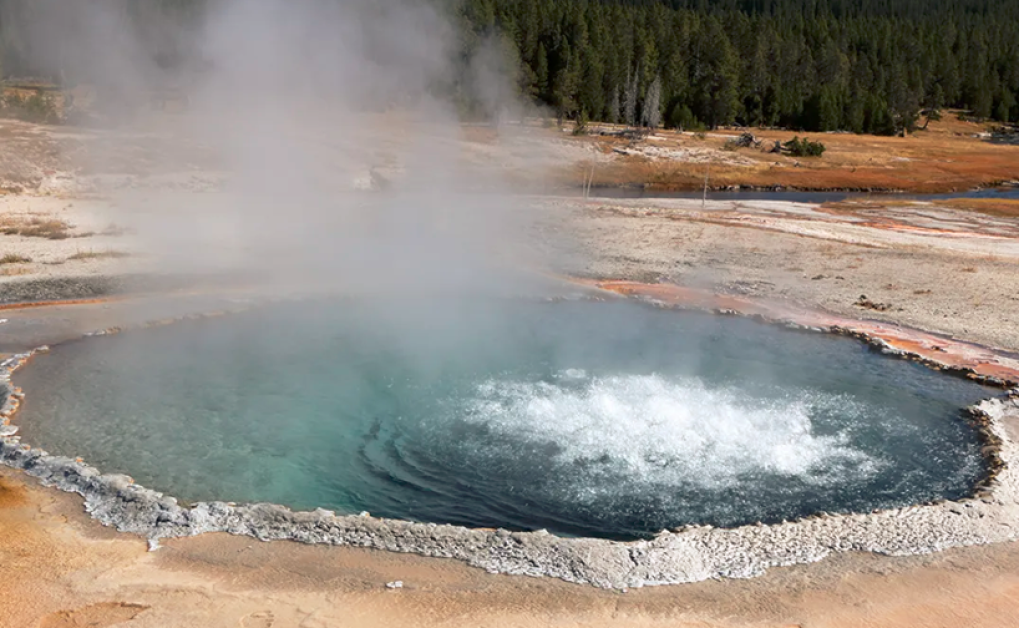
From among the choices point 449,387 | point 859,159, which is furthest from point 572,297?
point 859,159

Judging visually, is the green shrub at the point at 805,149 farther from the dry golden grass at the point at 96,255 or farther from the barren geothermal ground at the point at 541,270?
the dry golden grass at the point at 96,255

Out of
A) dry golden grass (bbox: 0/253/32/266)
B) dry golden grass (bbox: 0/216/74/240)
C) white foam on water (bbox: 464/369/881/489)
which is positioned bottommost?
white foam on water (bbox: 464/369/881/489)

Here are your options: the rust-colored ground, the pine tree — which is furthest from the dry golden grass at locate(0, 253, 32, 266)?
the pine tree

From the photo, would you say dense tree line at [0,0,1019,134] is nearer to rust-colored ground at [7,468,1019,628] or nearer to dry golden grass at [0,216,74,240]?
rust-colored ground at [7,468,1019,628]

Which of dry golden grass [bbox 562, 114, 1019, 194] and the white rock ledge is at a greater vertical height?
dry golden grass [bbox 562, 114, 1019, 194]

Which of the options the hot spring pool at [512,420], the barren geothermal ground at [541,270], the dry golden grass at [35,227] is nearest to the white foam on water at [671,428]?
the hot spring pool at [512,420]

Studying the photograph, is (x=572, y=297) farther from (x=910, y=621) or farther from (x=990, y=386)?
(x=910, y=621)
